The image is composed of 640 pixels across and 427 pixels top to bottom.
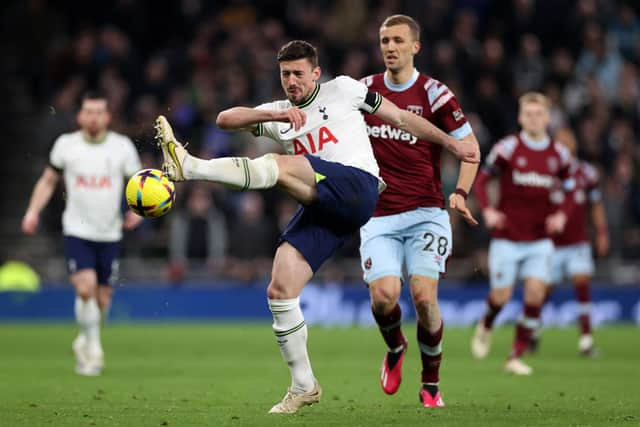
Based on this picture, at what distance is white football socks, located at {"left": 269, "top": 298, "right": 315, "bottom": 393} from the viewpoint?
27.0 ft

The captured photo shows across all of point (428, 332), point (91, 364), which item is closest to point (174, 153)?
point (428, 332)

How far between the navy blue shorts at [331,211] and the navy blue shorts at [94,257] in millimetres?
4573

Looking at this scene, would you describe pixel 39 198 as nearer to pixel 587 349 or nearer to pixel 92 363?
pixel 92 363

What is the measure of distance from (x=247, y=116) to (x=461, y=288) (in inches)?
514

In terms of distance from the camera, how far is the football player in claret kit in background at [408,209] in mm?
9430

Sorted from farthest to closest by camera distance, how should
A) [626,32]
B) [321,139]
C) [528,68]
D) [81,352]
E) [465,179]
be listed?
[626,32] < [528,68] < [81,352] < [465,179] < [321,139]

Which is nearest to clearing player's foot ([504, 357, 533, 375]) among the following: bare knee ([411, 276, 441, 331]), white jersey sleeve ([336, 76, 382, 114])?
bare knee ([411, 276, 441, 331])

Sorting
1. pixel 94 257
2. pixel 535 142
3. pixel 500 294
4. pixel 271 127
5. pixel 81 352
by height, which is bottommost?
pixel 81 352

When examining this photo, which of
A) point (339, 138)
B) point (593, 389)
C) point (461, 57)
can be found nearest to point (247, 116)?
point (339, 138)

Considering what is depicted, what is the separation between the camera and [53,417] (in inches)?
317

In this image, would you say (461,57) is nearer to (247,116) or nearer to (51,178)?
(51,178)

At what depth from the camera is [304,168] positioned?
8008 millimetres

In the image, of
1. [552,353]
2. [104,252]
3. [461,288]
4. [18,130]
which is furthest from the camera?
[18,130]

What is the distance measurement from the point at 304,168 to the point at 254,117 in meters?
0.47
